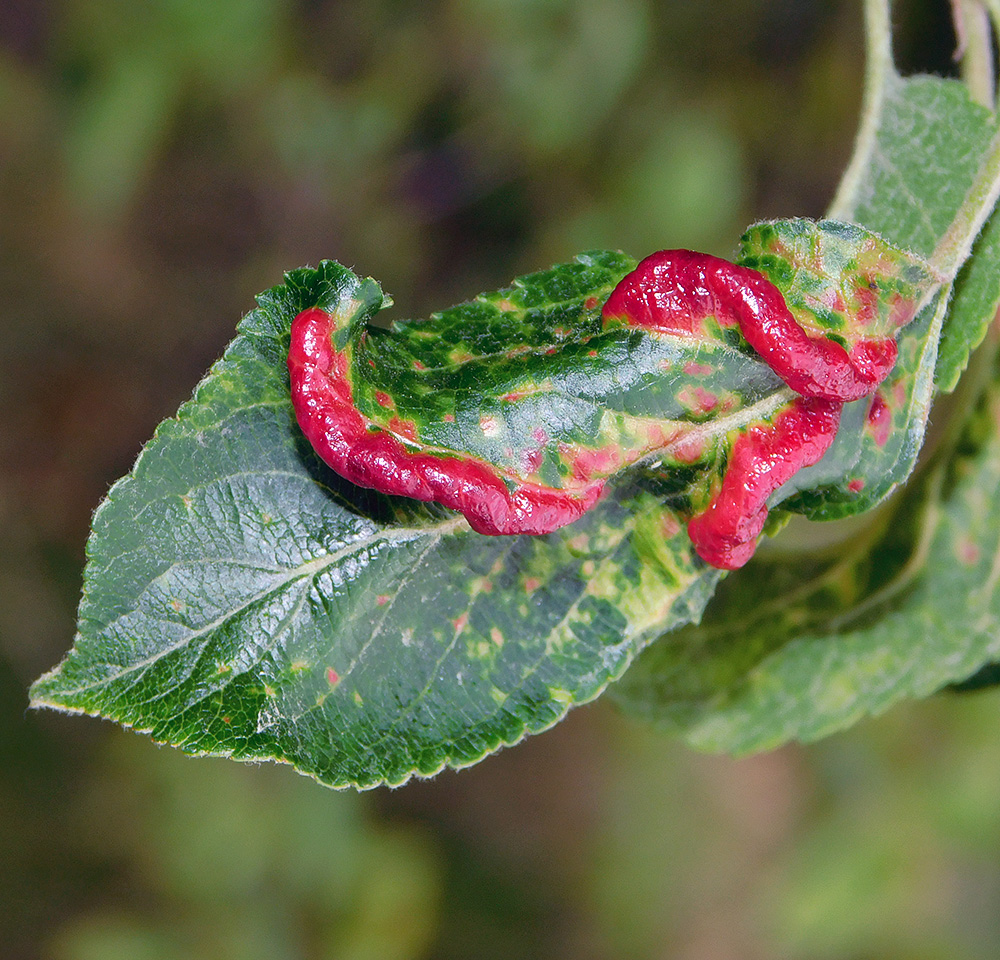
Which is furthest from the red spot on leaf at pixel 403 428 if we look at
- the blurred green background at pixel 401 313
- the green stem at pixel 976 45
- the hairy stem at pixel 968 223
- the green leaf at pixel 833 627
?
the blurred green background at pixel 401 313

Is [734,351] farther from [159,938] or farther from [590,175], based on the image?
[159,938]

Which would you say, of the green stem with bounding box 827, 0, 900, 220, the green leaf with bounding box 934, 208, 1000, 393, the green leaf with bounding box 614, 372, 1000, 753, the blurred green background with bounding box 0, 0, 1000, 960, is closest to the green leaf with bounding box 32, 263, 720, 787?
the green leaf with bounding box 934, 208, 1000, 393

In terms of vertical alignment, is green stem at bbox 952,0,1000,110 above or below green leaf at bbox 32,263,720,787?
above

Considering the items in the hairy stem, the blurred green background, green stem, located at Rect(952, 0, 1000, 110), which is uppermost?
green stem, located at Rect(952, 0, 1000, 110)

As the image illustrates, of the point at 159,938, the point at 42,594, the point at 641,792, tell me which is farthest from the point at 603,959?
the point at 42,594

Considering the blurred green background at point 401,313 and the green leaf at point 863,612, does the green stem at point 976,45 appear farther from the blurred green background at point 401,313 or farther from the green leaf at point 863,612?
the blurred green background at point 401,313

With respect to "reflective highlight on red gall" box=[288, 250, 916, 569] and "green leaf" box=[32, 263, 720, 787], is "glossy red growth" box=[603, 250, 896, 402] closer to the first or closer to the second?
"reflective highlight on red gall" box=[288, 250, 916, 569]

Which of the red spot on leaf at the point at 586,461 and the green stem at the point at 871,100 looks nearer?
the red spot on leaf at the point at 586,461
